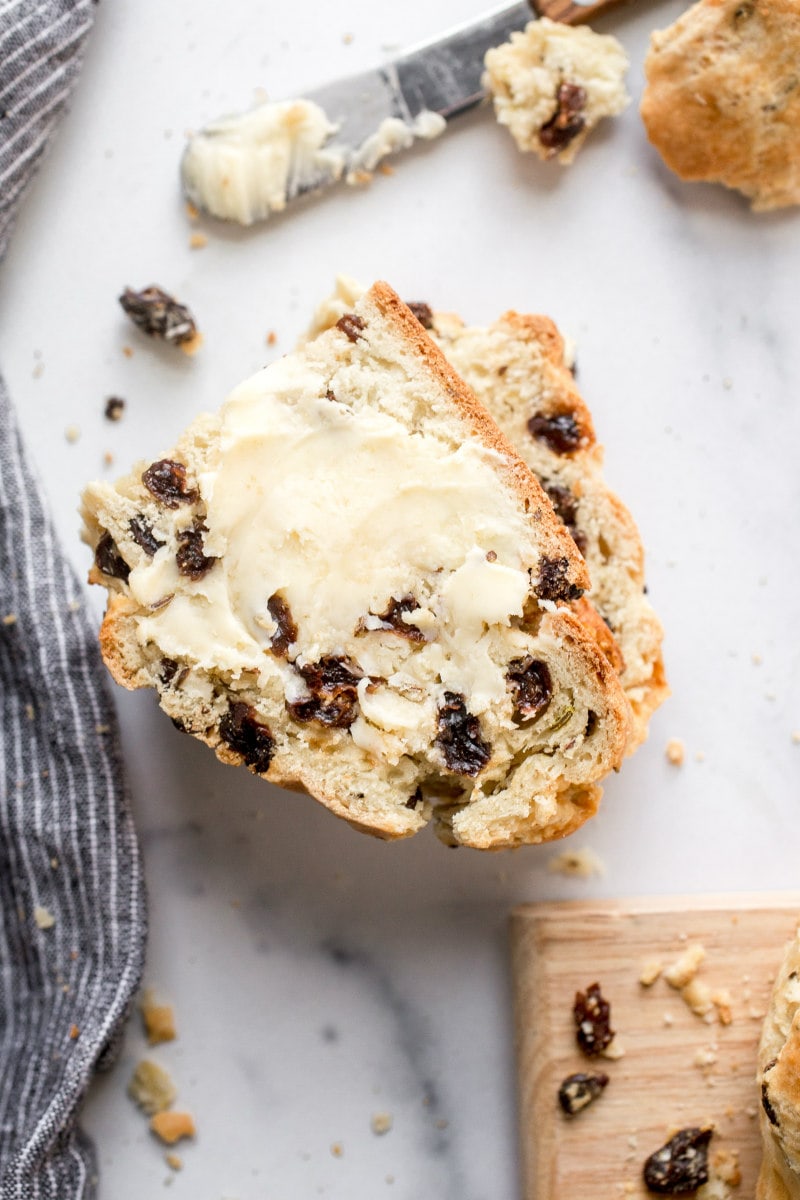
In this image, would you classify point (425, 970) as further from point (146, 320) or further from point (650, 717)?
point (146, 320)

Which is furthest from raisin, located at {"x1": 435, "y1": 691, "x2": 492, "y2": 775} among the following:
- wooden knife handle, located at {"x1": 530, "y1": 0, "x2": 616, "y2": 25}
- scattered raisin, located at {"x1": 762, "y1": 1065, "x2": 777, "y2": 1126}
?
wooden knife handle, located at {"x1": 530, "y1": 0, "x2": 616, "y2": 25}

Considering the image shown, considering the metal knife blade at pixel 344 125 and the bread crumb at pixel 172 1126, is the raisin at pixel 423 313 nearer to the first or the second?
the metal knife blade at pixel 344 125

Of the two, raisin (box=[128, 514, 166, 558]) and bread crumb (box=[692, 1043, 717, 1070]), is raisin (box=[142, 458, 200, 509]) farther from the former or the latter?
bread crumb (box=[692, 1043, 717, 1070])

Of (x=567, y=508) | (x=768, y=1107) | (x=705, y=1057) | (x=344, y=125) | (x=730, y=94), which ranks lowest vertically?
(x=705, y=1057)

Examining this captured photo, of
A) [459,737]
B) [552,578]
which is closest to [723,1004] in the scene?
[459,737]

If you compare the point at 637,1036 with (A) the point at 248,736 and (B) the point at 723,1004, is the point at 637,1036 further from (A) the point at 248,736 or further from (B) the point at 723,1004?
(A) the point at 248,736

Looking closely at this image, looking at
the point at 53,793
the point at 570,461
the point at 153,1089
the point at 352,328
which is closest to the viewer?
the point at 352,328

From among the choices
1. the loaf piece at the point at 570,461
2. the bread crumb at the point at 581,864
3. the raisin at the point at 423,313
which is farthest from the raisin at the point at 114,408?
the bread crumb at the point at 581,864
